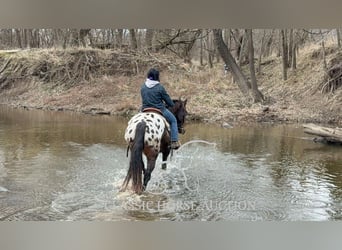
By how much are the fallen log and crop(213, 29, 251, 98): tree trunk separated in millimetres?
741

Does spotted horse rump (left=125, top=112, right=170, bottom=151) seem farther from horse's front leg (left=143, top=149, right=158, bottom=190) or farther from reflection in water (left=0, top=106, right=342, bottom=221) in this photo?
reflection in water (left=0, top=106, right=342, bottom=221)

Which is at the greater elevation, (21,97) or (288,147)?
(21,97)

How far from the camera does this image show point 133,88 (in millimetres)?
4379

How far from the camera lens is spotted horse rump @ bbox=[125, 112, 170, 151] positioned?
11.0 feet

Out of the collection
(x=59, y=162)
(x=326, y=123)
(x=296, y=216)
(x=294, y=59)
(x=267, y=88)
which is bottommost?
(x=296, y=216)

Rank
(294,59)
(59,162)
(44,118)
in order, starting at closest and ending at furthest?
(59,162) → (44,118) → (294,59)

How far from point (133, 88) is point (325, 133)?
2.07 m

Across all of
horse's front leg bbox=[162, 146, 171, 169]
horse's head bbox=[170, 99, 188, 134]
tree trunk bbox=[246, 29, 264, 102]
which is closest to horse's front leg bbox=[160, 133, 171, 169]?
horse's front leg bbox=[162, 146, 171, 169]

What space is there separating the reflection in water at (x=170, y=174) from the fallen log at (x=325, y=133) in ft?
0.34

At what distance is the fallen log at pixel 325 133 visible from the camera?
15.3ft
